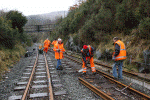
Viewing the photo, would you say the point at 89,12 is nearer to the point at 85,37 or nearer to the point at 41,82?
the point at 85,37

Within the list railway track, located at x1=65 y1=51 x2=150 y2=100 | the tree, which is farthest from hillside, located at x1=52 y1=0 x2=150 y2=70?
the tree

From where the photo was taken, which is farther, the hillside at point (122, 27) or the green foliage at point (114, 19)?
the green foliage at point (114, 19)

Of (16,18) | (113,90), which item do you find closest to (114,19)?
(113,90)

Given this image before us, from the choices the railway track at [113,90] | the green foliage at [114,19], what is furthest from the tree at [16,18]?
the railway track at [113,90]

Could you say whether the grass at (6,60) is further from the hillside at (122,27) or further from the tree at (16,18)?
the tree at (16,18)

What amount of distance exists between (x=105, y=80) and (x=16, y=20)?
19.9 m

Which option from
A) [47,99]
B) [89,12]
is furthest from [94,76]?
[89,12]

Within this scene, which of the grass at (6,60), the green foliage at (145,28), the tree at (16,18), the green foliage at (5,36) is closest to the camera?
the green foliage at (145,28)

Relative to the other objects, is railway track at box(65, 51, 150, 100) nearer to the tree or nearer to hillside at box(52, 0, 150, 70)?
hillside at box(52, 0, 150, 70)

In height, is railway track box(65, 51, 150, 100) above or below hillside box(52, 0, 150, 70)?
below

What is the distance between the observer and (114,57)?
247 inches

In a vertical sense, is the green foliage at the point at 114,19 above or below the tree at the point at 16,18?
below

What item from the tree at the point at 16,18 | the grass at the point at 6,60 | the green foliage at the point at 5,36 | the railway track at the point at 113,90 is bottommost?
the railway track at the point at 113,90

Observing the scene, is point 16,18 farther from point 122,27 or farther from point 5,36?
point 122,27
